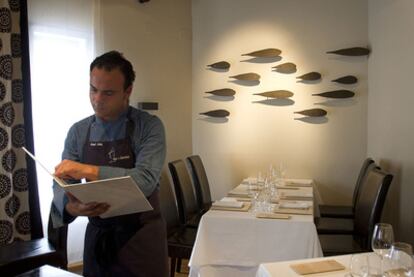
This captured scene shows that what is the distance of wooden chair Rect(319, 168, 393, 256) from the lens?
2430 millimetres

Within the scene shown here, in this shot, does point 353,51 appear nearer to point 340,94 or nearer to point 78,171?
point 340,94

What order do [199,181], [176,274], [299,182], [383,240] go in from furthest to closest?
1. [299,182]
2. [199,181]
3. [176,274]
4. [383,240]

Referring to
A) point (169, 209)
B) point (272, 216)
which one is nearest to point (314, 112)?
point (169, 209)

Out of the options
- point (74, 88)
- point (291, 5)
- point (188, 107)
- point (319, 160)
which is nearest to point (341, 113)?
point (319, 160)

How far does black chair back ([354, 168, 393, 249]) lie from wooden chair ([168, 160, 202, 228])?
1.23m

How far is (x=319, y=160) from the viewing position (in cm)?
409

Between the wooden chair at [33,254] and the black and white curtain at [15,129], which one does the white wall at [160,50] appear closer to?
the black and white curtain at [15,129]

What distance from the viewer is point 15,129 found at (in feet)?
9.63

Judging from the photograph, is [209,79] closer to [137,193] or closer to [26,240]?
[26,240]

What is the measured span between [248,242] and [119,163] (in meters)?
1.23

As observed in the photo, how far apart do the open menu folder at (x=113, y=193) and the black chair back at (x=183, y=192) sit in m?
1.86

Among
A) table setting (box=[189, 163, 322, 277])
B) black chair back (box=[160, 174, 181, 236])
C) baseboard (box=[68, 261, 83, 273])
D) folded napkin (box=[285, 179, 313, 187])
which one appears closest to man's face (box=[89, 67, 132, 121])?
table setting (box=[189, 163, 322, 277])

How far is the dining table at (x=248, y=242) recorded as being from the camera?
2.32 meters

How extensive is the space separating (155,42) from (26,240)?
87.4 inches
